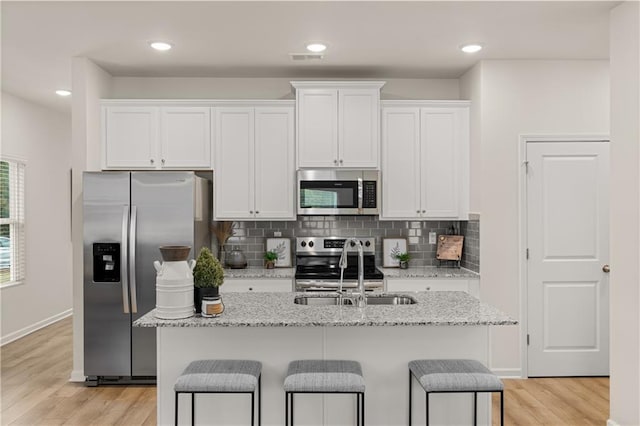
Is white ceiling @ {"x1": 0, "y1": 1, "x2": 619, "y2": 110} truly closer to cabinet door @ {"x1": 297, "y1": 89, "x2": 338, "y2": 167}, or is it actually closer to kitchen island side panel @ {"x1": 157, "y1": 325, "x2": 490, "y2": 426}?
cabinet door @ {"x1": 297, "y1": 89, "x2": 338, "y2": 167}

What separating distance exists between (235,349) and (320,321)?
1.76ft

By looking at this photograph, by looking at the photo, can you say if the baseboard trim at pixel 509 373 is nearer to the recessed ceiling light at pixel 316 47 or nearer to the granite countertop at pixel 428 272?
the granite countertop at pixel 428 272

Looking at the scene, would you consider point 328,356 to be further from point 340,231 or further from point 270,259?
point 340,231

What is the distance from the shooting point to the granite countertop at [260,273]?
470 centimetres

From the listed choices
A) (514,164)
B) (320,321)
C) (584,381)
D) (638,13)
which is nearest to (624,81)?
(638,13)

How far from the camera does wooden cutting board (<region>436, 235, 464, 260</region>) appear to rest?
16.6 feet

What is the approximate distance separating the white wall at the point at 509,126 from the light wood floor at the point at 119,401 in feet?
1.60

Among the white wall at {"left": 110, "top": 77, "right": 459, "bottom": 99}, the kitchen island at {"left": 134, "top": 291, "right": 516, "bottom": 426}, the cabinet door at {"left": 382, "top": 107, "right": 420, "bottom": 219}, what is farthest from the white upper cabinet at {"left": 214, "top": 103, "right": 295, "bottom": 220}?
the kitchen island at {"left": 134, "top": 291, "right": 516, "bottom": 426}

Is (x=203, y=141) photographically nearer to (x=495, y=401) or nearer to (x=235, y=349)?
Result: (x=235, y=349)

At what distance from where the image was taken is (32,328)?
20.8 ft

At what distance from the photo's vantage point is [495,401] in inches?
157

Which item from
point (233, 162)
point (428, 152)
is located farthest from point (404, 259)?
point (233, 162)

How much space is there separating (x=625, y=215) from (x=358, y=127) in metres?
2.31

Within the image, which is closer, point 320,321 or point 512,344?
point 320,321
